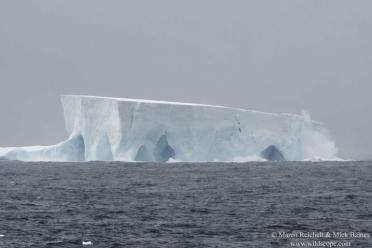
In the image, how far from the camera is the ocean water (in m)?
22.7

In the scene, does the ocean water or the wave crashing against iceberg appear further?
the wave crashing against iceberg

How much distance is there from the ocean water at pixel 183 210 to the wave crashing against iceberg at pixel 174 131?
368cm

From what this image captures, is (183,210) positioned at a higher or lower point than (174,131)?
lower

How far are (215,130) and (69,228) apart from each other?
24.9 m

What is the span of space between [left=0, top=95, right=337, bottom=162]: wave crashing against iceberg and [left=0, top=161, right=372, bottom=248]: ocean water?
12.1ft

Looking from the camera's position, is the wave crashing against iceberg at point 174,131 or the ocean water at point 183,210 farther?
the wave crashing against iceberg at point 174,131

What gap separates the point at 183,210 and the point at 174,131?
2007 cm

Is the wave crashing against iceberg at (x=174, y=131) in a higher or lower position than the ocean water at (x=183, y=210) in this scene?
higher

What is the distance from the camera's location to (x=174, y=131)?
159 ft

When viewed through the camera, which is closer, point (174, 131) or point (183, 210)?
point (183, 210)

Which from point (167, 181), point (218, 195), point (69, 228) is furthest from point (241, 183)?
point (69, 228)

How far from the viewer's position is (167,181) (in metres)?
41.7

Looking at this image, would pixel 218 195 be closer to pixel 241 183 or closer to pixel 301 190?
pixel 301 190

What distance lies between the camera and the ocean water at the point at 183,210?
22.7m
